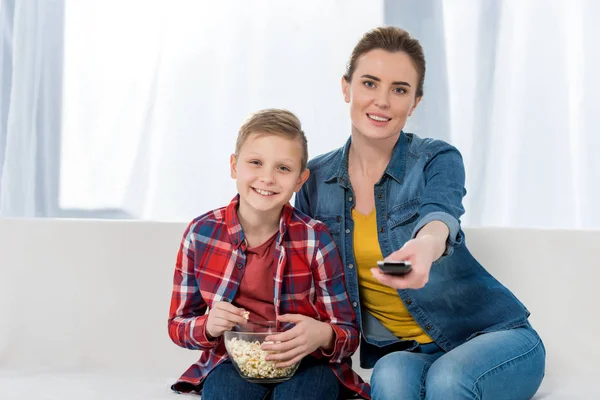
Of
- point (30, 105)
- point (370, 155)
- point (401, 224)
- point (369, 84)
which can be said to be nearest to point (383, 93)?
point (369, 84)

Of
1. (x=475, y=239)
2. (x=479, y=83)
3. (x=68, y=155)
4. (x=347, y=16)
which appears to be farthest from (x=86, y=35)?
(x=475, y=239)

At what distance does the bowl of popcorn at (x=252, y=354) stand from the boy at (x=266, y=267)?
52 mm

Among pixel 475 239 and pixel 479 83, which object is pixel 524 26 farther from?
pixel 475 239

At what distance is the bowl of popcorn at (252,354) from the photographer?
4.27ft

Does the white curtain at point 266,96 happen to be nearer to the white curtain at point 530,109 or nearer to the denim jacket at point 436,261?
the white curtain at point 530,109

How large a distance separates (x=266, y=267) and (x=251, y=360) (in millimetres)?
211

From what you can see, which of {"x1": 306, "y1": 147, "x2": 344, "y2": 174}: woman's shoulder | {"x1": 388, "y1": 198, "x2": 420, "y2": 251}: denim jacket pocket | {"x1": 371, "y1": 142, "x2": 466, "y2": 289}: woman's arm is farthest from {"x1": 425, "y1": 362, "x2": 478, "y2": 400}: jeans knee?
{"x1": 306, "y1": 147, "x2": 344, "y2": 174}: woman's shoulder

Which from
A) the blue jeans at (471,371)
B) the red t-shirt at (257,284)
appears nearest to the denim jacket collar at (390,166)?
the red t-shirt at (257,284)

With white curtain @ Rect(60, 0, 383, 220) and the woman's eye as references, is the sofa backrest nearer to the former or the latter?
the woman's eye

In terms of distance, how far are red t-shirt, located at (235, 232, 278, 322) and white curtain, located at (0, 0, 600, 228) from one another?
42.1 inches

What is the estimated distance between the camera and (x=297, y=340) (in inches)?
51.8

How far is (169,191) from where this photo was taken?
2.53 metres

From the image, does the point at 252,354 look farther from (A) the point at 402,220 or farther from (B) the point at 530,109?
(B) the point at 530,109

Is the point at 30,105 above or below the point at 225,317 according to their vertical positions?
above
